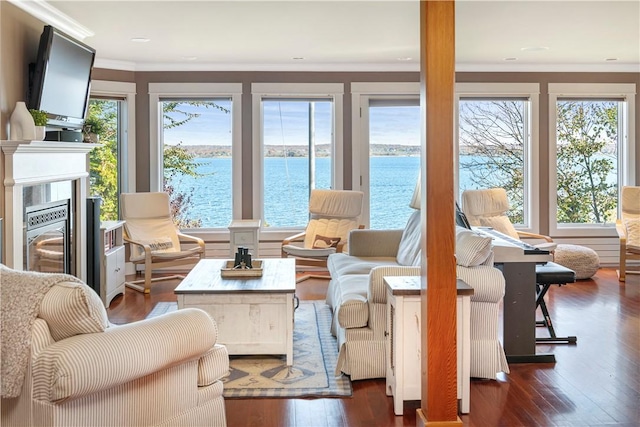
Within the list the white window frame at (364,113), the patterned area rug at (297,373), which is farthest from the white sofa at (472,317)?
the white window frame at (364,113)

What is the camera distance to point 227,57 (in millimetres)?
7289

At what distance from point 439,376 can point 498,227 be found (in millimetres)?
4665

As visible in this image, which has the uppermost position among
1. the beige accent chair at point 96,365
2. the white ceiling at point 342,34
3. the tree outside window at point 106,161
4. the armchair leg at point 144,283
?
the white ceiling at point 342,34

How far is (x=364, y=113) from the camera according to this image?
7.97m

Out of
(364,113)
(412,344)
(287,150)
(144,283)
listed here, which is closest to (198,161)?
(287,150)

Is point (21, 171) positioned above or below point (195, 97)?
below

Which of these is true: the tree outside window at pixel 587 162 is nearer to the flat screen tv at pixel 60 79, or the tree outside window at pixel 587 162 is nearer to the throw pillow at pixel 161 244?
the throw pillow at pixel 161 244

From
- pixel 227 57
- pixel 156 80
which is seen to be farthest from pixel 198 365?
pixel 156 80

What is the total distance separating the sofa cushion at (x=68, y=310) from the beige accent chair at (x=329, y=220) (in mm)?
4845

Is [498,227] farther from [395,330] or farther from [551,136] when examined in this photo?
[395,330]

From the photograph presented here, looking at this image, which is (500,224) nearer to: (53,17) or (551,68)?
(551,68)

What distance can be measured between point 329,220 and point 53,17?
→ 3.51 m

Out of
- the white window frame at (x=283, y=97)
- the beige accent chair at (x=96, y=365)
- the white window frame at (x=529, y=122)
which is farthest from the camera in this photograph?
the white window frame at (x=529, y=122)

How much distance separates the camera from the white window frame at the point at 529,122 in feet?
26.2
